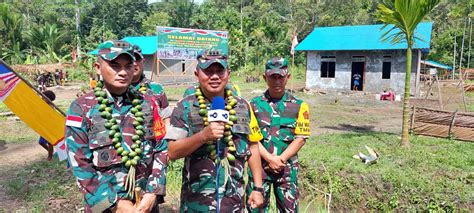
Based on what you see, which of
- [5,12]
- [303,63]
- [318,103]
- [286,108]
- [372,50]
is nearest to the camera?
[286,108]

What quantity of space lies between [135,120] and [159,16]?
1790 inches

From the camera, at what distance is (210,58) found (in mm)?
2371

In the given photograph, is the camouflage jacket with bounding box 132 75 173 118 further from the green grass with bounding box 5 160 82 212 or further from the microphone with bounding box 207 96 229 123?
the green grass with bounding box 5 160 82 212

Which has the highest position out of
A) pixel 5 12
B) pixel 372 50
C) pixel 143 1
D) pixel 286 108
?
pixel 143 1

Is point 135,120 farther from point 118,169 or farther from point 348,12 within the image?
point 348,12

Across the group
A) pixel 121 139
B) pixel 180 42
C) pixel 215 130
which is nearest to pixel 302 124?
pixel 215 130

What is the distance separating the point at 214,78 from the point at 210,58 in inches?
5.4

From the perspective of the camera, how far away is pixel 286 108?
3.34 m

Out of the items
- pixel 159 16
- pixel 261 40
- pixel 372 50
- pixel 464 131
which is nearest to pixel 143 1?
pixel 159 16

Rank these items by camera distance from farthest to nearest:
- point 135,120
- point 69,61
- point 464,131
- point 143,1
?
1. point 143,1
2. point 69,61
3. point 464,131
4. point 135,120

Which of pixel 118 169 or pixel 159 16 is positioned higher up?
pixel 159 16

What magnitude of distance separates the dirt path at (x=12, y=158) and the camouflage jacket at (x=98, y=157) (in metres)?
3.66

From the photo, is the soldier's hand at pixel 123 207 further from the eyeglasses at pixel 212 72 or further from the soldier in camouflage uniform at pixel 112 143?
the eyeglasses at pixel 212 72

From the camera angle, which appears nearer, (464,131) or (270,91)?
(270,91)
